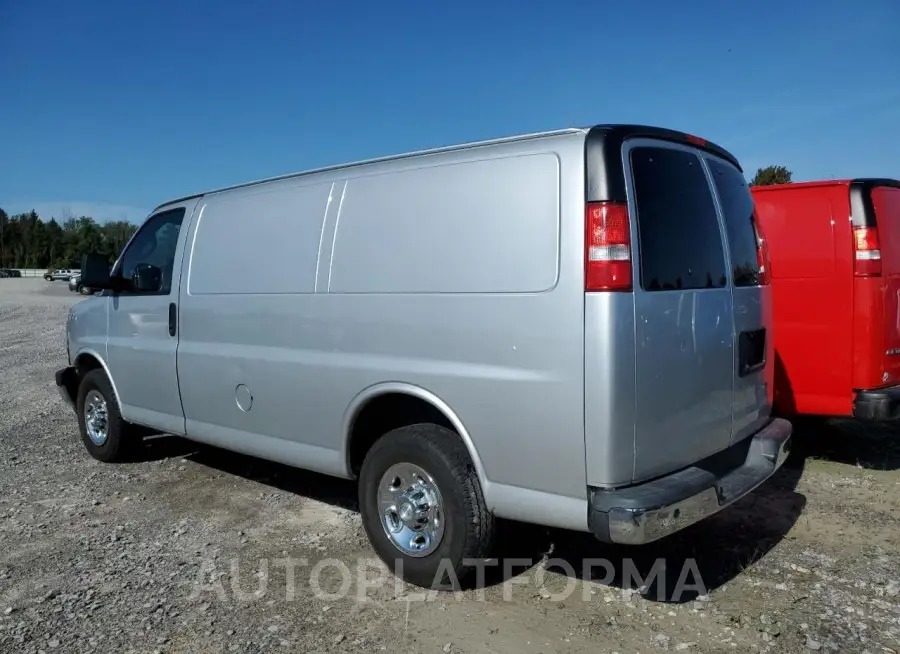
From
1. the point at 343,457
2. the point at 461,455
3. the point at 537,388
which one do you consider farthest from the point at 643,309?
the point at 343,457

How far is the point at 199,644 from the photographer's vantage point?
3293mm

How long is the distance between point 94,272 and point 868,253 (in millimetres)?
5858

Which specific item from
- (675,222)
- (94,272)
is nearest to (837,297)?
(675,222)

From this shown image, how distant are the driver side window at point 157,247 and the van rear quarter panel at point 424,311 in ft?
1.95

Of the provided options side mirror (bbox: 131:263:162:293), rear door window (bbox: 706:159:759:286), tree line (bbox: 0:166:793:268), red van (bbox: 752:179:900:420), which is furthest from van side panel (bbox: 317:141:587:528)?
tree line (bbox: 0:166:793:268)

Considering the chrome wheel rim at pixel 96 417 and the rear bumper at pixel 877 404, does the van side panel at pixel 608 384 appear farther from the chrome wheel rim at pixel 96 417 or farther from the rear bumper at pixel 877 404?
the chrome wheel rim at pixel 96 417

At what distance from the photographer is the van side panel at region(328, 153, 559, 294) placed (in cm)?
325

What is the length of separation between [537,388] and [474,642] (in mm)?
1177

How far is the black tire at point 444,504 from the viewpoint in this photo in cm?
348

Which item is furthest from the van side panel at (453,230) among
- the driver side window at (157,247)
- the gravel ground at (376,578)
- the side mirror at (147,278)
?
the side mirror at (147,278)

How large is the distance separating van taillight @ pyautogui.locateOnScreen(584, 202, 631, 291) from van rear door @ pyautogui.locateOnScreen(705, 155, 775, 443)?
1.00 metres

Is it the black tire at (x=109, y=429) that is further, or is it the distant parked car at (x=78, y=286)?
the black tire at (x=109, y=429)

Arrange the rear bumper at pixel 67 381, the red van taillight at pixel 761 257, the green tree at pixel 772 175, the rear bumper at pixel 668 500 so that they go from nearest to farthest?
1. the rear bumper at pixel 668 500
2. the red van taillight at pixel 761 257
3. the rear bumper at pixel 67 381
4. the green tree at pixel 772 175

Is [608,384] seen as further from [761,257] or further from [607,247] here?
[761,257]
